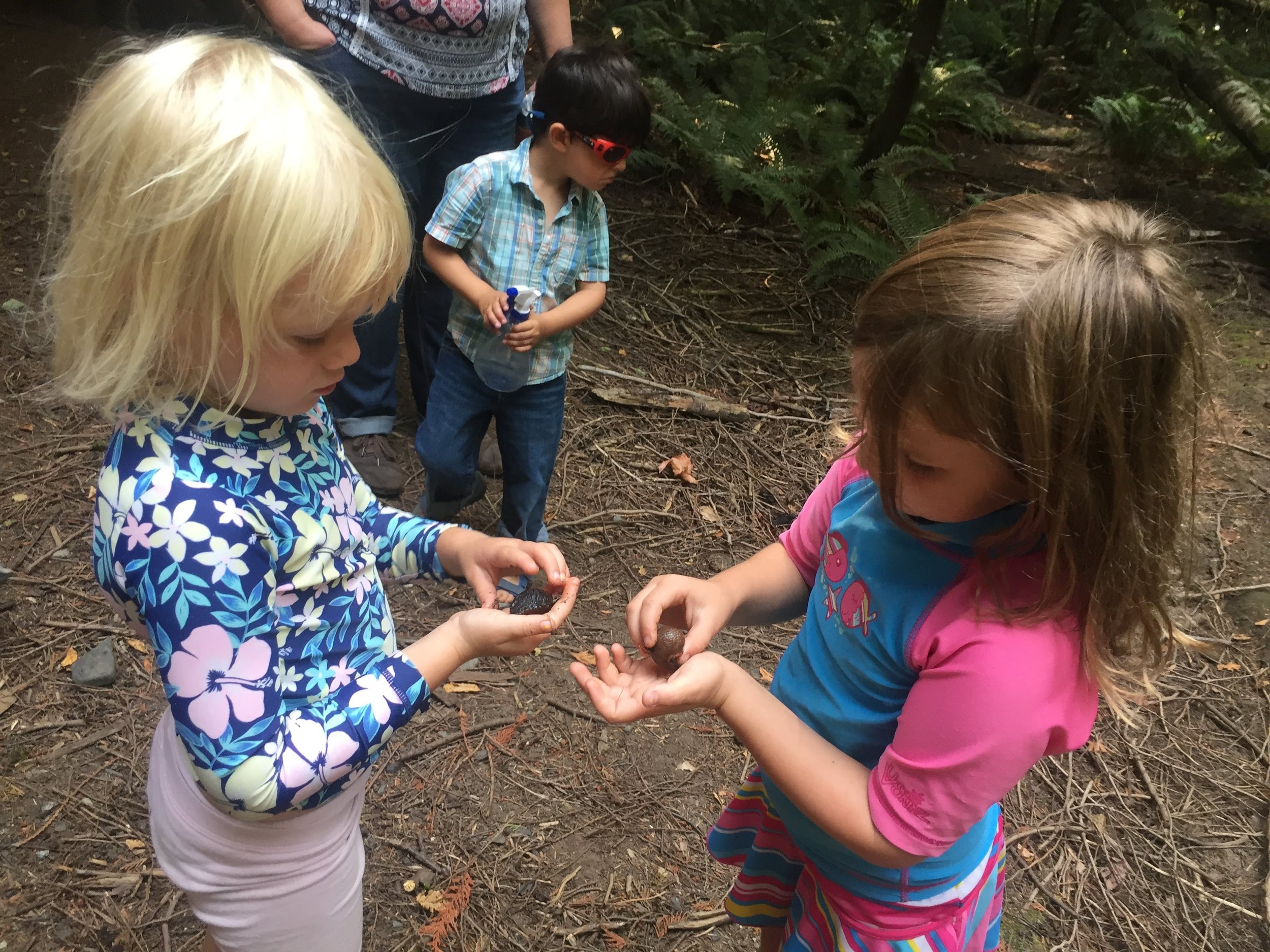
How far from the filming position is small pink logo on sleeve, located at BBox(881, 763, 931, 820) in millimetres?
1186

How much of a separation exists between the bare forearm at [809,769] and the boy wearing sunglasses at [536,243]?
159cm

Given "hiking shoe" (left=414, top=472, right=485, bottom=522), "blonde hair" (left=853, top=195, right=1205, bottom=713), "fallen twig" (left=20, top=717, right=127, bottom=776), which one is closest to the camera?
"blonde hair" (left=853, top=195, right=1205, bottom=713)

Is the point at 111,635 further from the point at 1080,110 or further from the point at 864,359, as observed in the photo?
the point at 1080,110

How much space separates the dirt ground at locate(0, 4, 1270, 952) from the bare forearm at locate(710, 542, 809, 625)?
3.96 feet

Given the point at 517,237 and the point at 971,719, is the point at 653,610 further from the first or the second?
the point at 517,237

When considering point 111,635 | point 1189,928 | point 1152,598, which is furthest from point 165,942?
point 1189,928

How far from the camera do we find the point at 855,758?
1419mm

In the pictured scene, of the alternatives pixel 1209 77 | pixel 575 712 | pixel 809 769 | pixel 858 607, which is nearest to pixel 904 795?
pixel 809 769

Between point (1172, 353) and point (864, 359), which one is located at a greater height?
point (1172, 353)

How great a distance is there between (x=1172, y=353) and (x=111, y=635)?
2996 mm

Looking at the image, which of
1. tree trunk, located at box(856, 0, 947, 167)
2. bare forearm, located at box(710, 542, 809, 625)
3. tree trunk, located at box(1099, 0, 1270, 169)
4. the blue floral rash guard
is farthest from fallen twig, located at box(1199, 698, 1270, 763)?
tree trunk, located at box(1099, 0, 1270, 169)

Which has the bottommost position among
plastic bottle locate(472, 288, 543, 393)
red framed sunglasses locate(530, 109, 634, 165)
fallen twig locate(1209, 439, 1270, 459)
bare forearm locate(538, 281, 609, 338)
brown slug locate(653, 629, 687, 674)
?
fallen twig locate(1209, 439, 1270, 459)

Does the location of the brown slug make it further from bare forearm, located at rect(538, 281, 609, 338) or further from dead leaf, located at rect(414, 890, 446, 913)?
bare forearm, located at rect(538, 281, 609, 338)

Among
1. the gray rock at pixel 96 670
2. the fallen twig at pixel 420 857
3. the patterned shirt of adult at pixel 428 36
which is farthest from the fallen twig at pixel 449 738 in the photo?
the patterned shirt of adult at pixel 428 36
